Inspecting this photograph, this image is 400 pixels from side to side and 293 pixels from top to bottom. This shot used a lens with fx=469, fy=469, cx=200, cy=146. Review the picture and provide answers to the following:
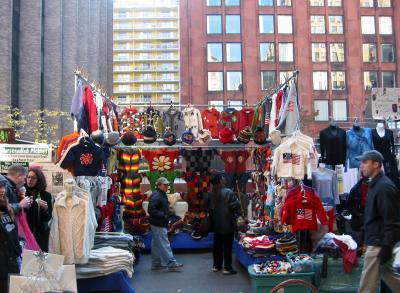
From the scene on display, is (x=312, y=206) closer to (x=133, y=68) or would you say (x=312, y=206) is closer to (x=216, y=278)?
(x=216, y=278)

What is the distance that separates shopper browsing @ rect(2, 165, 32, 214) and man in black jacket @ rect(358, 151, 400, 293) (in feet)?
13.4

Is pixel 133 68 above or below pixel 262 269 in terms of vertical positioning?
above

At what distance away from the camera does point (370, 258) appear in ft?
18.0

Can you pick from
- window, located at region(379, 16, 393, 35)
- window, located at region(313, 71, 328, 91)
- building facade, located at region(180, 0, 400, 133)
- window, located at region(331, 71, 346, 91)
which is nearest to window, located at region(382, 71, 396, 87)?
building facade, located at region(180, 0, 400, 133)

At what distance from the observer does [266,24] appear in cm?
4934

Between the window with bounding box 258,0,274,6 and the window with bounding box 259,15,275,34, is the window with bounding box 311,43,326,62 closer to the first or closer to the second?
the window with bounding box 259,15,275,34

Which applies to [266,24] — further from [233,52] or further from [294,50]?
[233,52]

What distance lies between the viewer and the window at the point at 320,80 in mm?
48438

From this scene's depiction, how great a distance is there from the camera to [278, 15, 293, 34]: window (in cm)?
4938

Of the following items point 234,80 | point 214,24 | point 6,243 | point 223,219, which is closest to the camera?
point 6,243

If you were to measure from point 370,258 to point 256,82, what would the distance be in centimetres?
4340

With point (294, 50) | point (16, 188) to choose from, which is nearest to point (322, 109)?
point (294, 50)

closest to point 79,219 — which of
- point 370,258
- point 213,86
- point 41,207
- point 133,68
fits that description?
point 41,207

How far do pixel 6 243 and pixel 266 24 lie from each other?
155ft
